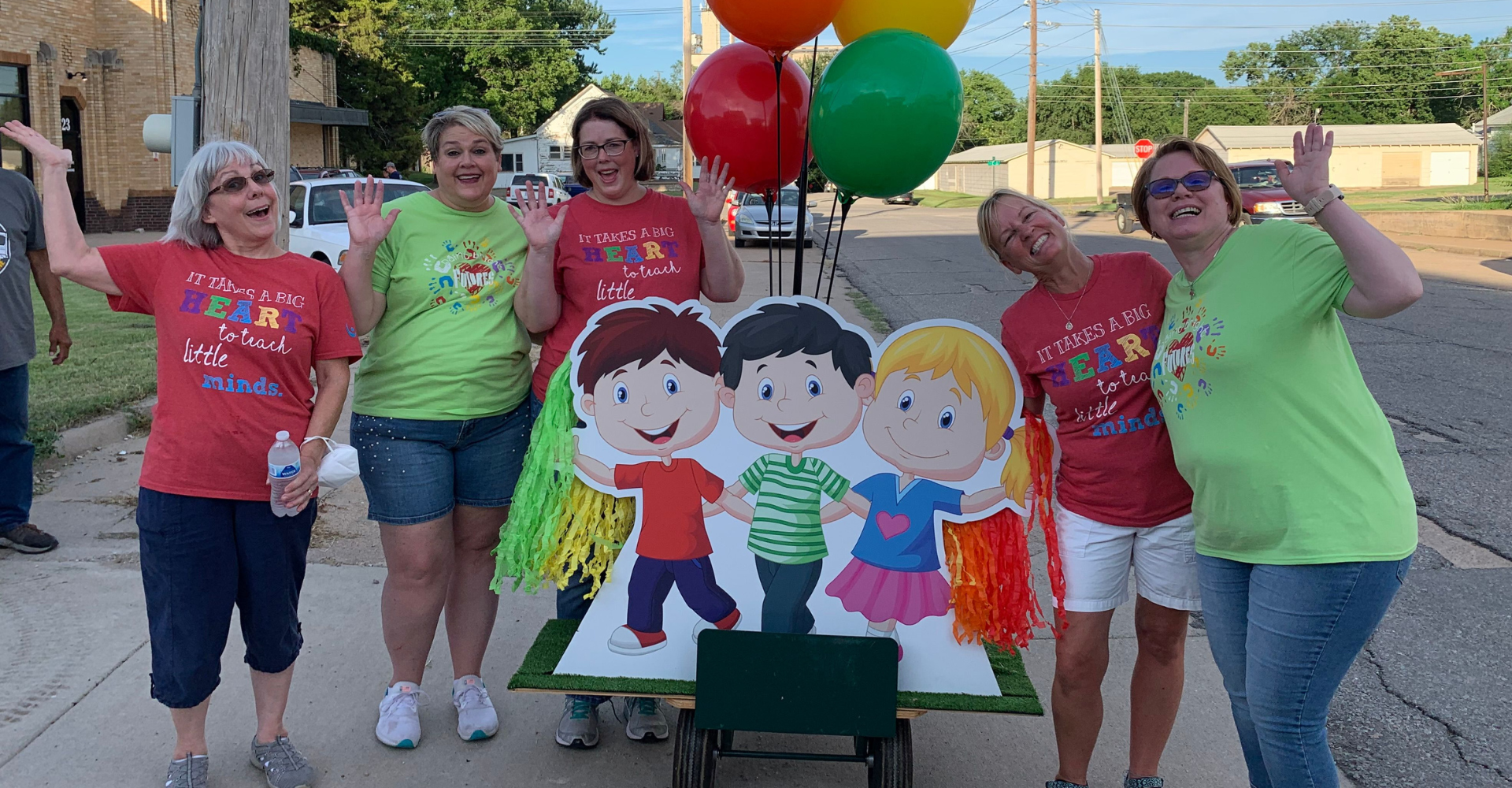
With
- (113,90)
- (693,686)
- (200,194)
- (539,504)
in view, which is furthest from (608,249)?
(113,90)

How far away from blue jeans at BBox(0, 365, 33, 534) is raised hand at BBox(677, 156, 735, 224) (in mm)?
3404

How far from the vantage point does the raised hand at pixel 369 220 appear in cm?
282

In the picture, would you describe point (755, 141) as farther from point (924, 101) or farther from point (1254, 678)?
point (1254, 678)

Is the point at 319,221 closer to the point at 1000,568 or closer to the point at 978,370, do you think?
the point at 978,370

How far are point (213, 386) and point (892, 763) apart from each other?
1943 mm

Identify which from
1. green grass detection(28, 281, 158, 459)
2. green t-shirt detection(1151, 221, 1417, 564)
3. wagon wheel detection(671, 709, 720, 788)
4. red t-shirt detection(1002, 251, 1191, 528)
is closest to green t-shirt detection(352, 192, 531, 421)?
wagon wheel detection(671, 709, 720, 788)

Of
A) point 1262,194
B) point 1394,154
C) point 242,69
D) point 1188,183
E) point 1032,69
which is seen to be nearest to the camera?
point 1188,183

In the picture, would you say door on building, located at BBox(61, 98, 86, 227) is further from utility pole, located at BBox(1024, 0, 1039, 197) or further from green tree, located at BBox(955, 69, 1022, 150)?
green tree, located at BBox(955, 69, 1022, 150)

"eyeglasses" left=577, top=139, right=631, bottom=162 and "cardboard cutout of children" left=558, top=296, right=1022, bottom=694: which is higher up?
"eyeglasses" left=577, top=139, right=631, bottom=162

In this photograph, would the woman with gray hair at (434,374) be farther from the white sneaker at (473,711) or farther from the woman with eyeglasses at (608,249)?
the woman with eyeglasses at (608,249)

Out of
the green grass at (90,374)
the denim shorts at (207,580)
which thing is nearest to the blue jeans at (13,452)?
the green grass at (90,374)

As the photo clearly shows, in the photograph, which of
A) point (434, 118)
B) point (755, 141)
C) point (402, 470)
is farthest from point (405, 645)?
point (755, 141)

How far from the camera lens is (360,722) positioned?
3223 millimetres

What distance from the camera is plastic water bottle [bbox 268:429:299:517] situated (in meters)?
2.53
